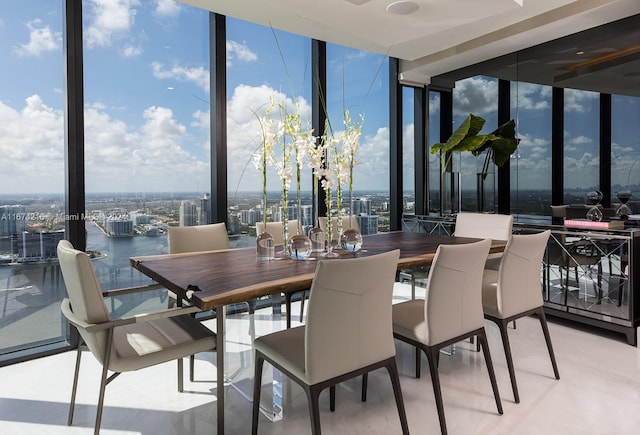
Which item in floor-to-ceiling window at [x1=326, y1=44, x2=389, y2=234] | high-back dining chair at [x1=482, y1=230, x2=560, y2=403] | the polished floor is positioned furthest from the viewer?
floor-to-ceiling window at [x1=326, y1=44, x2=389, y2=234]

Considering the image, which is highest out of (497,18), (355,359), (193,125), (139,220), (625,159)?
(497,18)

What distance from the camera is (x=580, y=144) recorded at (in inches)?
148

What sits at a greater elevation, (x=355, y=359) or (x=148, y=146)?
(x=148, y=146)

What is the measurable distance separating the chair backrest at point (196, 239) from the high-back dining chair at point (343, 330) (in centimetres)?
135

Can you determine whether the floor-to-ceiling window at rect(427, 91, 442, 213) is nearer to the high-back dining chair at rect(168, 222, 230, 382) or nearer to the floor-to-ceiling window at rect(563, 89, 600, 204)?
the floor-to-ceiling window at rect(563, 89, 600, 204)

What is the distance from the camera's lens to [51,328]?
3.12m

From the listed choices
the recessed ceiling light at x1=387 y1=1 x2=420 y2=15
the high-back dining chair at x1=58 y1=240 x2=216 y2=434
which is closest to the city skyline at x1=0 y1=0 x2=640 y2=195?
the recessed ceiling light at x1=387 y1=1 x2=420 y2=15

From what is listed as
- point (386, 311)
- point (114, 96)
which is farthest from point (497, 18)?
point (114, 96)

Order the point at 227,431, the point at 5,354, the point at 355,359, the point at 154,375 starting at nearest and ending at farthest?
the point at 355,359, the point at 227,431, the point at 154,375, the point at 5,354

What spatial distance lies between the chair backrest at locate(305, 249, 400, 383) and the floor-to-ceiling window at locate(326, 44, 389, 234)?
2729 millimetres

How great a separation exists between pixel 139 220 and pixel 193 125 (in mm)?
967

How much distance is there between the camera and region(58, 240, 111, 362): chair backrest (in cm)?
171

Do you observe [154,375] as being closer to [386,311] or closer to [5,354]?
[5,354]

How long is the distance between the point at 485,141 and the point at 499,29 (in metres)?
1.08
